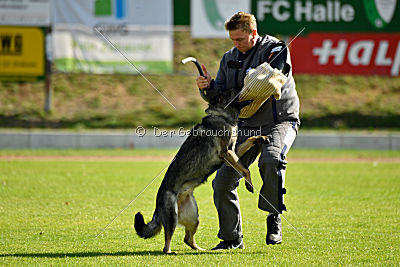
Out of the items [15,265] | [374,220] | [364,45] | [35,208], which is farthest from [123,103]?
[15,265]

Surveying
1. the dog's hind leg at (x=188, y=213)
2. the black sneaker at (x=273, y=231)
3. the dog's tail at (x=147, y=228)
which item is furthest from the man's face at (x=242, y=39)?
the dog's tail at (x=147, y=228)

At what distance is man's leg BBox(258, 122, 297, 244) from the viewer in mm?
6086

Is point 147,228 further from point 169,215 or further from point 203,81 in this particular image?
point 203,81

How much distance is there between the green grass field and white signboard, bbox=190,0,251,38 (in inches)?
237

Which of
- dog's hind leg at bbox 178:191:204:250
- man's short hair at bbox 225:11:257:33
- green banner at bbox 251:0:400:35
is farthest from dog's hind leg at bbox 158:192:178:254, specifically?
green banner at bbox 251:0:400:35

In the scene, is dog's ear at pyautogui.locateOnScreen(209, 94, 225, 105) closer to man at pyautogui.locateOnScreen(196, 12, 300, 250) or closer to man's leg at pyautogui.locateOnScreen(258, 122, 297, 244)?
man at pyautogui.locateOnScreen(196, 12, 300, 250)

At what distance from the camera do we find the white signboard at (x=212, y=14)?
18062 millimetres

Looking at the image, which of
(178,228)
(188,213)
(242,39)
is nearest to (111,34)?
(178,228)

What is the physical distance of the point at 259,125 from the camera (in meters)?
6.45

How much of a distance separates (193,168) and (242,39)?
142 cm

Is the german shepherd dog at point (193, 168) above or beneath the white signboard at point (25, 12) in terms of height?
beneath

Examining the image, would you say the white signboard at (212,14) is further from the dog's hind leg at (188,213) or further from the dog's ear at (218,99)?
the dog's hind leg at (188,213)

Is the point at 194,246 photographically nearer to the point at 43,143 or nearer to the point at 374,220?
the point at 374,220

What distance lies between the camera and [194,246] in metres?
6.27
